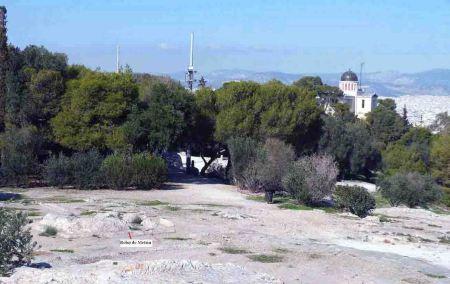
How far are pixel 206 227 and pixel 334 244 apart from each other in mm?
3789

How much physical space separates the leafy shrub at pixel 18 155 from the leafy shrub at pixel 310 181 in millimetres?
11338

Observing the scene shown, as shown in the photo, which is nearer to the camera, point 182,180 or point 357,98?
point 182,180

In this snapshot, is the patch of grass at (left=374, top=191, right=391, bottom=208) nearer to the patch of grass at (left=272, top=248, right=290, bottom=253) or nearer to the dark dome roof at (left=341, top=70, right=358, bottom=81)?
the patch of grass at (left=272, top=248, right=290, bottom=253)

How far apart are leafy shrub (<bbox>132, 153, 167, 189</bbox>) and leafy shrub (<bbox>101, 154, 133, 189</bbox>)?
0.87ft

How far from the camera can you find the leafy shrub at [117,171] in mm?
31766

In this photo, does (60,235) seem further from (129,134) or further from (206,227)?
(129,134)

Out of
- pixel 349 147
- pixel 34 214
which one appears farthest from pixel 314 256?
pixel 349 147

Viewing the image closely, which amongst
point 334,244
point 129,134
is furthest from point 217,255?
point 129,134

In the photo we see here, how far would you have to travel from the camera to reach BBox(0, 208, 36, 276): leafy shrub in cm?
1260

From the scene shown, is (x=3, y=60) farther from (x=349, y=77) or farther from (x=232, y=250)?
(x=349, y=77)

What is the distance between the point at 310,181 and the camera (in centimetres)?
2870

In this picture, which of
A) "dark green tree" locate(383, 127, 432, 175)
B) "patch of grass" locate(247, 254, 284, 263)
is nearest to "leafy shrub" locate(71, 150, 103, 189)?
"patch of grass" locate(247, 254, 284, 263)

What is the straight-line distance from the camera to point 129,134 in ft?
114

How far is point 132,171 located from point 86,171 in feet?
6.43
